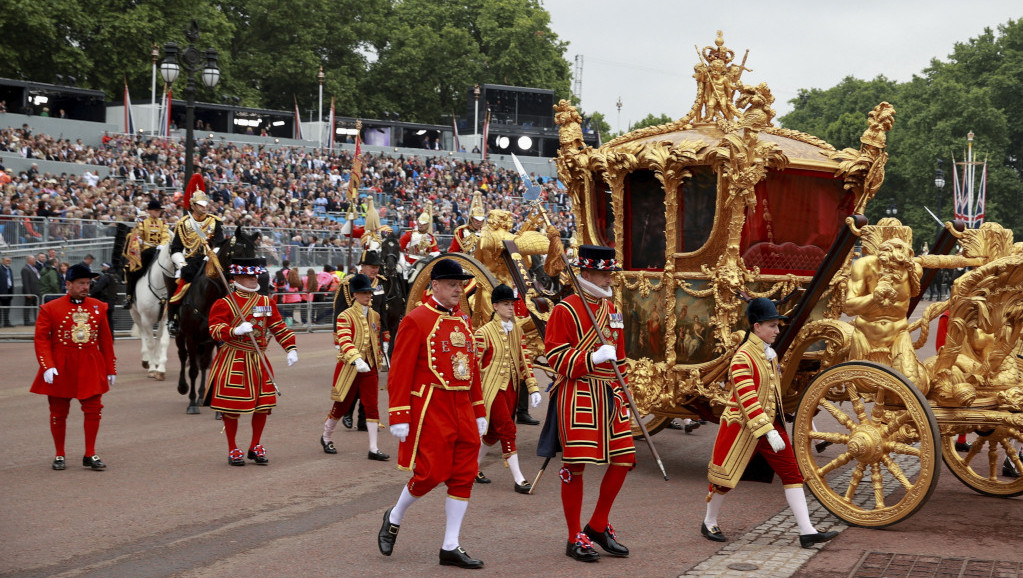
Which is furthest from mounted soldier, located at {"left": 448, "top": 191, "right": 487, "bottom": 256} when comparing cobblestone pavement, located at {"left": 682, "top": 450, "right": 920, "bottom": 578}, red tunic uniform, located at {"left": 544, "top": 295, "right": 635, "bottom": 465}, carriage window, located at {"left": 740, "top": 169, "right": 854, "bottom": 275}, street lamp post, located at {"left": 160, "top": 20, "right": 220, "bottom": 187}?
street lamp post, located at {"left": 160, "top": 20, "right": 220, "bottom": 187}

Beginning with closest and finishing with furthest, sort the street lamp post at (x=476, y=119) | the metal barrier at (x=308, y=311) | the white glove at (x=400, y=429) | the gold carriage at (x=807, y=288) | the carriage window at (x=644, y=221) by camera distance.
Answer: the white glove at (x=400, y=429), the gold carriage at (x=807, y=288), the carriage window at (x=644, y=221), the metal barrier at (x=308, y=311), the street lamp post at (x=476, y=119)

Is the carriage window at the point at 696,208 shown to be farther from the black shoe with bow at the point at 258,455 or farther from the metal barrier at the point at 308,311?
the metal barrier at the point at 308,311

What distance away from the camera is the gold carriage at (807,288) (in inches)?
324

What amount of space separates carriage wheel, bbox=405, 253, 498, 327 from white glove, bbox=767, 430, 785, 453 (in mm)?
4166

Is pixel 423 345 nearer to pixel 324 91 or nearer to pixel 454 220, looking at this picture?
pixel 454 220

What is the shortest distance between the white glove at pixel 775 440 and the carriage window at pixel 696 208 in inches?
123

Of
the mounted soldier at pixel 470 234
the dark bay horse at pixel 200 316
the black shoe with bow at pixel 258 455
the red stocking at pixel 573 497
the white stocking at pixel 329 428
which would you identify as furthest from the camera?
the dark bay horse at pixel 200 316

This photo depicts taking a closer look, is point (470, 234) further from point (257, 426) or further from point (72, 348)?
point (72, 348)

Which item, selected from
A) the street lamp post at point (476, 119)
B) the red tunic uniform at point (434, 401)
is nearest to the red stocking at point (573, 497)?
the red tunic uniform at point (434, 401)

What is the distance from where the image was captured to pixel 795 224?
10133mm

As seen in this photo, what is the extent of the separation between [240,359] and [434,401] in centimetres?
393

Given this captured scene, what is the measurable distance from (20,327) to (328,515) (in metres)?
16.3

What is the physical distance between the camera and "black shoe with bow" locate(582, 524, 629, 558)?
23.8 ft

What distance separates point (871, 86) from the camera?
81.4 metres
